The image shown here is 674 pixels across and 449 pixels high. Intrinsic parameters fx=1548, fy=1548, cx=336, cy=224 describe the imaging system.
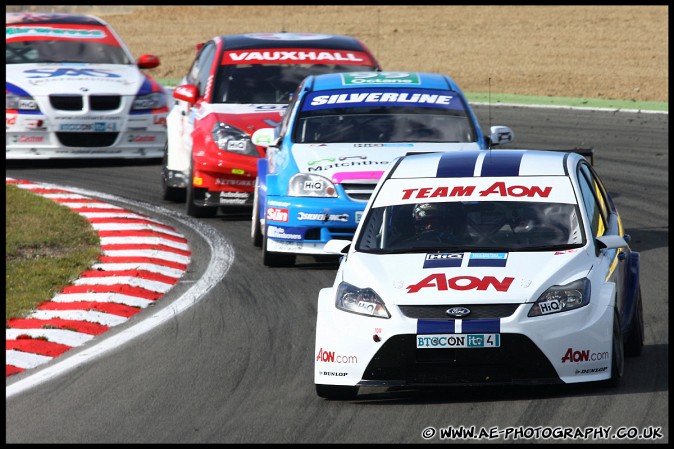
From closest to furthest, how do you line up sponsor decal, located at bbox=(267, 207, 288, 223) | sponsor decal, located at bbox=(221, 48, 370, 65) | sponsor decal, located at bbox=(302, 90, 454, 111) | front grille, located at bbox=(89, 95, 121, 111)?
sponsor decal, located at bbox=(267, 207, 288, 223) → sponsor decal, located at bbox=(302, 90, 454, 111) → sponsor decal, located at bbox=(221, 48, 370, 65) → front grille, located at bbox=(89, 95, 121, 111)

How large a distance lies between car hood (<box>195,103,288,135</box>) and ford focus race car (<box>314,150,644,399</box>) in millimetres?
5776

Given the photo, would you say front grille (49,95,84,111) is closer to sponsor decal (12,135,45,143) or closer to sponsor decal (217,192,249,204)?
sponsor decal (12,135,45,143)

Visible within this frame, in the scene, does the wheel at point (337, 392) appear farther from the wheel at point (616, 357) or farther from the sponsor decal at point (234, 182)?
the sponsor decal at point (234, 182)

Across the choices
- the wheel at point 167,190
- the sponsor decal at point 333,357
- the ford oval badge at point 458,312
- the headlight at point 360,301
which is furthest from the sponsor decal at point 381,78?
the ford oval badge at point 458,312

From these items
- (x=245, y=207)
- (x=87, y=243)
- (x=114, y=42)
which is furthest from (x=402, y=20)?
(x=87, y=243)

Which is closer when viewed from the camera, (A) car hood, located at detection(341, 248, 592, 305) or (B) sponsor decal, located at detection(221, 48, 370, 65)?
(A) car hood, located at detection(341, 248, 592, 305)

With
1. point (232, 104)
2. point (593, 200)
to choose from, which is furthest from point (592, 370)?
point (232, 104)

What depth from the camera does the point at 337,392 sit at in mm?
8281

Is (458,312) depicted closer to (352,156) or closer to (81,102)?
(352,156)

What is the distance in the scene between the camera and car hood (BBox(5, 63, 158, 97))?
1836cm

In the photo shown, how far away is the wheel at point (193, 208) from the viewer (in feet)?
50.1

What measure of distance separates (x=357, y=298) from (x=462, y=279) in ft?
1.90

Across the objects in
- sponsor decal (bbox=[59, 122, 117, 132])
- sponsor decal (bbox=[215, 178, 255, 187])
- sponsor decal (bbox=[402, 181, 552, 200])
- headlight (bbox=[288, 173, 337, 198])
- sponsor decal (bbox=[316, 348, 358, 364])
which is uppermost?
sponsor decal (bbox=[402, 181, 552, 200])

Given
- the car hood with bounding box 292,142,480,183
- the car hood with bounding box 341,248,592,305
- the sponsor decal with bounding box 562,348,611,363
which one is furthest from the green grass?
the sponsor decal with bounding box 562,348,611,363
